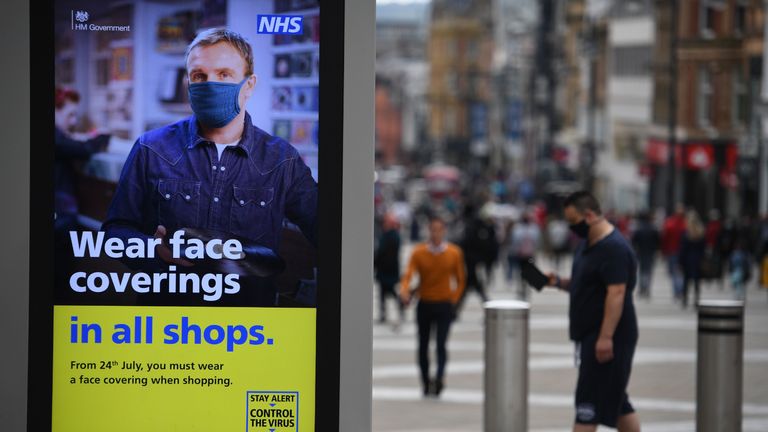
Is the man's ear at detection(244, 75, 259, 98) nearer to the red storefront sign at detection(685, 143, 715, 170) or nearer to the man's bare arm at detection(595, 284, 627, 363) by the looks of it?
the man's bare arm at detection(595, 284, 627, 363)

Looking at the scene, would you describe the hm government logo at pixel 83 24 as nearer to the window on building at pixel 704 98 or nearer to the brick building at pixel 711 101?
the brick building at pixel 711 101

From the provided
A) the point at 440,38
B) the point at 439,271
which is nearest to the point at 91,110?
the point at 439,271

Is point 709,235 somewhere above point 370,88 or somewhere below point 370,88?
below

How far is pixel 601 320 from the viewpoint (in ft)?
30.9

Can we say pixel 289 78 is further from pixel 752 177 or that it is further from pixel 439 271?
pixel 752 177

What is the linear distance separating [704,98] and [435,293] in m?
46.2

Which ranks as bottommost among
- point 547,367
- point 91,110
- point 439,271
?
point 547,367

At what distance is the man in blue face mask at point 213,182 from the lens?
6219 mm

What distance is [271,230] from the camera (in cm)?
623

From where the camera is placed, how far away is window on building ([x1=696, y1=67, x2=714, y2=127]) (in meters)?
59.4

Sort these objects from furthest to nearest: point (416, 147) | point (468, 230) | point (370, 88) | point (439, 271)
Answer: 1. point (416, 147)
2. point (468, 230)
3. point (439, 271)
4. point (370, 88)

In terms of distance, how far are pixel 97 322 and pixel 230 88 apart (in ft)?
3.13

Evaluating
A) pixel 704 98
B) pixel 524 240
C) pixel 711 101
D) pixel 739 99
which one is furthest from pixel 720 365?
pixel 704 98

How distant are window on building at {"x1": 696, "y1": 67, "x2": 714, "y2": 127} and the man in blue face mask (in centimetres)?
5412
